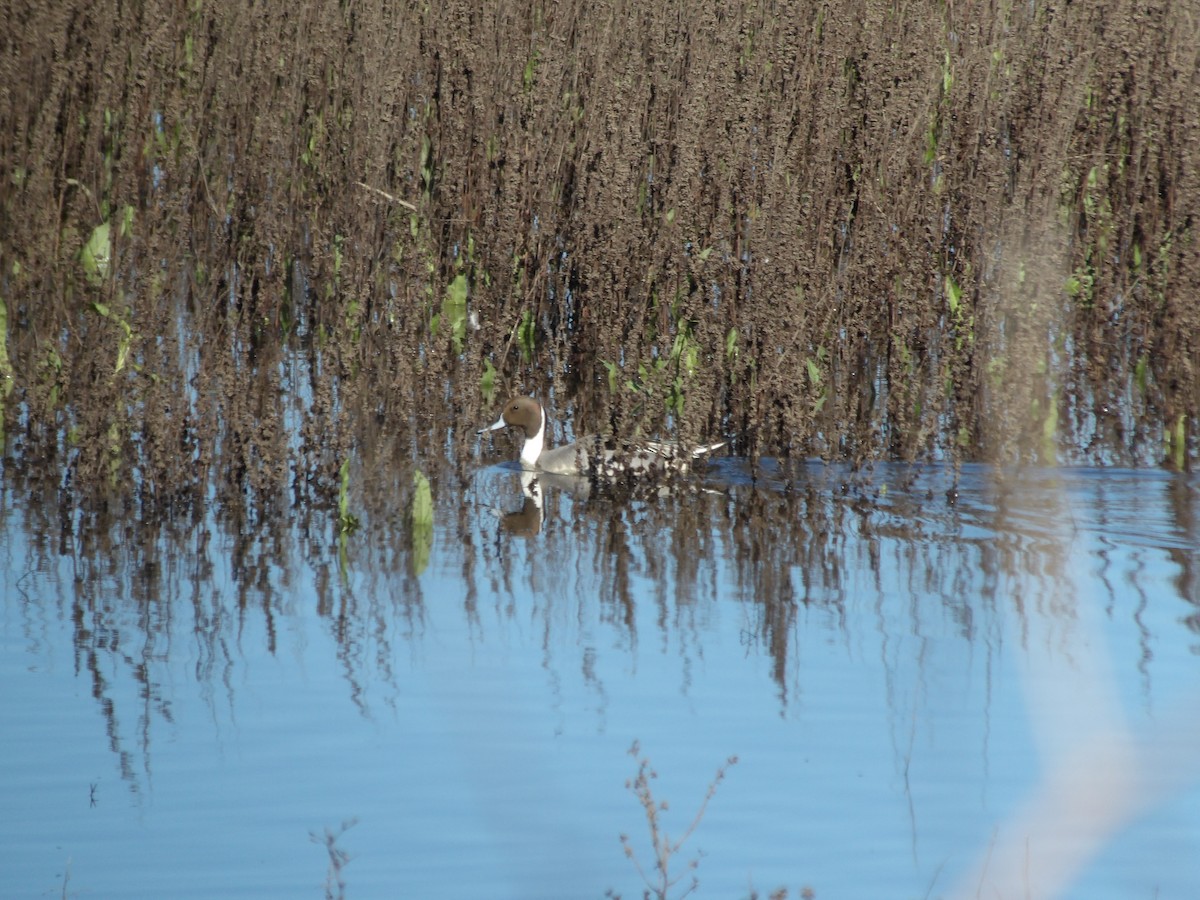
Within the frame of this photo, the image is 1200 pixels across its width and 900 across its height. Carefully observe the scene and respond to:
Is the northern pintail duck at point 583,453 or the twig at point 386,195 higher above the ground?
the twig at point 386,195

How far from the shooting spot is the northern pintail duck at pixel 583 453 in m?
6.17

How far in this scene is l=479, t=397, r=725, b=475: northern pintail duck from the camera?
20.2ft

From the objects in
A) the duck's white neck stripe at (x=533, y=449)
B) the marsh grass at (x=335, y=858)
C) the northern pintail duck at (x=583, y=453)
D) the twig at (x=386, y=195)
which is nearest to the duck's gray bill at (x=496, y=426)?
the northern pintail duck at (x=583, y=453)

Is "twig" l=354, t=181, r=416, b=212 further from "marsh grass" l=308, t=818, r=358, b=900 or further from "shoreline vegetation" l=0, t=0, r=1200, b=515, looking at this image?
"marsh grass" l=308, t=818, r=358, b=900

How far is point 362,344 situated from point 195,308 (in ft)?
3.73

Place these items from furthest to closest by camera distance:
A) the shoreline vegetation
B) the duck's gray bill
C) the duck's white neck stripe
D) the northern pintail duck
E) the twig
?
1. the duck's gray bill
2. the duck's white neck stripe
3. the twig
4. the northern pintail duck
5. the shoreline vegetation

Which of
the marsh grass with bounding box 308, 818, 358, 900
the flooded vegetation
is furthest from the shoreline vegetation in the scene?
the marsh grass with bounding box 308, 818, 358, 900

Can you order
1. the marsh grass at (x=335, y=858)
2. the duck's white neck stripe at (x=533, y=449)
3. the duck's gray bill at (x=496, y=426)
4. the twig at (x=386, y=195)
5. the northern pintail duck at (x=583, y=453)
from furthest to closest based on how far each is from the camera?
the duck's gray bill at (x=496, y=426), the duck's white neck stripe at (x=533, y=449), the twig at (x=386, y=195), the northern pintail duck at (x=583, y=453), the marsh grass at (x=335, y=858)

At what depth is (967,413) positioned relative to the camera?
605 centimetres

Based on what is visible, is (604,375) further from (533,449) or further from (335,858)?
(335,858)

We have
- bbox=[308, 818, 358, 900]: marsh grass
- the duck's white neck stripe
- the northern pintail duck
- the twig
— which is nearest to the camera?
bbox=[308, 818, 358, 900]: marsh grass

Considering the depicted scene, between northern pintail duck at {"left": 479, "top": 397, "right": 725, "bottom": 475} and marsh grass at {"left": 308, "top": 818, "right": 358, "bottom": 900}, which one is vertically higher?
northern pintail duck at {"left": 479, "top": 397, "right": 725, "bottom": 475}

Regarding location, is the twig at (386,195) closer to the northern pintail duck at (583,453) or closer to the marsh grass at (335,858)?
the northern pintail duck at (583,453)

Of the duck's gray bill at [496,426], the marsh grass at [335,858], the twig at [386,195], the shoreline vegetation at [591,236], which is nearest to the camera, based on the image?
the marsh grass at [335,858]
